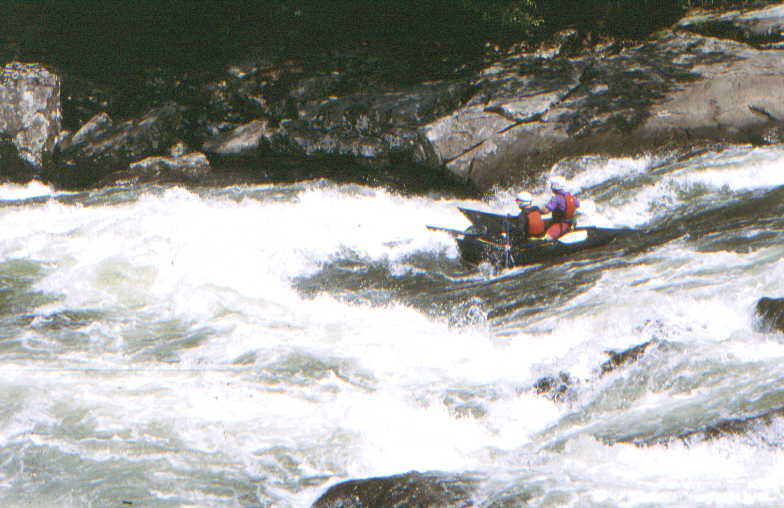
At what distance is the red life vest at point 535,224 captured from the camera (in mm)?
8445

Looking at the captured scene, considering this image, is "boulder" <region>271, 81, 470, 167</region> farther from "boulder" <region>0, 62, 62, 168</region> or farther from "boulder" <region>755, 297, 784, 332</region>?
"boulder" <region>755, 297, 784, 332</region>

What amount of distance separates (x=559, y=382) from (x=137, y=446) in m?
2.65

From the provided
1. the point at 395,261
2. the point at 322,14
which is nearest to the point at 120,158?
the point at 322,14

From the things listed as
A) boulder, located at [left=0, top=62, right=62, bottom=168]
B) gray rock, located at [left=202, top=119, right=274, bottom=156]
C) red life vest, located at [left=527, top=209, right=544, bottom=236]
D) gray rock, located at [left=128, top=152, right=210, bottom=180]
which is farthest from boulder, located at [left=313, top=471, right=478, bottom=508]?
boulder, located at [left=0, top=62, right=62, bottom=168]

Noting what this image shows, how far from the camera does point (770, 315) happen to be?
5.73 m

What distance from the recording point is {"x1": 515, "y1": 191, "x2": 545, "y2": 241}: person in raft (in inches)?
333

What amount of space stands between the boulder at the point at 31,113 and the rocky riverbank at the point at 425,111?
2 centimetres

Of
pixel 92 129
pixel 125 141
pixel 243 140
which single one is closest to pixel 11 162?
pixel 92 129

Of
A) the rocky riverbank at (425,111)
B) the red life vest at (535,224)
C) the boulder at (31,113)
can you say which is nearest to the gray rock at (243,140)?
the rocky riverbank at (425,111)

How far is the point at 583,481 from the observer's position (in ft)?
14.0

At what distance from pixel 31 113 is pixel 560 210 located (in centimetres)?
921

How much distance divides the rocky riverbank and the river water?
67 centimetres

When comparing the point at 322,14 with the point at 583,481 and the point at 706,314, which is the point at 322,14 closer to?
the point at 706,314

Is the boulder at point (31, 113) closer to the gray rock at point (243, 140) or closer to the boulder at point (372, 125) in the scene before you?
the gray rock at point (243, 140)
